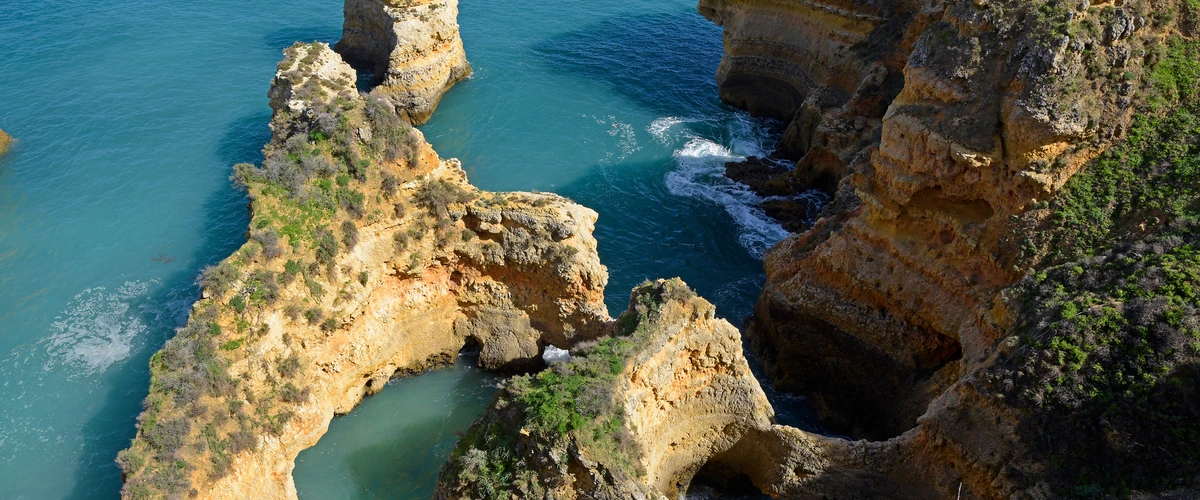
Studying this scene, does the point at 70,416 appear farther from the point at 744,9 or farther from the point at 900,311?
the point at 744,9

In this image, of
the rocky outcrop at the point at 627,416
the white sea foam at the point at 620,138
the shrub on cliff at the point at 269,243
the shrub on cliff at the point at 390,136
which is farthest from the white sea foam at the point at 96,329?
the white sea foam at the point at 620,138

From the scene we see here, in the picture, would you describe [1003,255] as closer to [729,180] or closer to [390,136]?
[729,180]

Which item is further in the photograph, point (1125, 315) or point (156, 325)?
point (156, 325)

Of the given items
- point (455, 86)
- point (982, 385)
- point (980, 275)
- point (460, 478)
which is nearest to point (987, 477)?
point (982, 385)

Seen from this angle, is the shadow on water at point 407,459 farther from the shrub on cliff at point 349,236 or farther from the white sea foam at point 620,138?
the white sea foam at point 620,138

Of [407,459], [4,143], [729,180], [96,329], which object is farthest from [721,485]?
[4,143]

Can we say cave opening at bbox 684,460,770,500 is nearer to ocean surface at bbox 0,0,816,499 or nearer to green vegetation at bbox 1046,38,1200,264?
ocean surface at bbox 0,0,816,499
